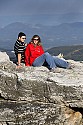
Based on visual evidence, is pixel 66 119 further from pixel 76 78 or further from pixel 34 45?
pixel 34 45

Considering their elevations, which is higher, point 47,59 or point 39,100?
point 47,59

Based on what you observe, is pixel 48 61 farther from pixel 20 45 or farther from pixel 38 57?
pixel 20 45

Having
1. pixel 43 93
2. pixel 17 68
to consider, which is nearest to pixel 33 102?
pixel 43 93

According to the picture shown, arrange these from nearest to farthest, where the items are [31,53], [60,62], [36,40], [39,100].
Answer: [39,100] < [36,40] < [31,53] < [60,62]

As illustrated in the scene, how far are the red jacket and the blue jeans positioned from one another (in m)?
0.36

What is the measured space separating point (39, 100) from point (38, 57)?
366 centimetres

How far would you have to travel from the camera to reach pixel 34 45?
16.0m

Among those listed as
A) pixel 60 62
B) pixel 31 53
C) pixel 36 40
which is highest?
pixel 36 40

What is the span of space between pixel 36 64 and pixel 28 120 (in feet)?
15.1

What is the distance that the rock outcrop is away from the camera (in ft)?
42.1

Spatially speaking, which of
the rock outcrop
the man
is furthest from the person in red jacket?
the rock outcrop

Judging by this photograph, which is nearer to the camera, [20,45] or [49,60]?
[49,60]

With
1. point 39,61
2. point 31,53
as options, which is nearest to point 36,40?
point 31,53

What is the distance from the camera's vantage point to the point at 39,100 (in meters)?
13.4
